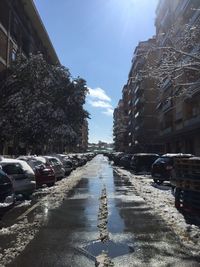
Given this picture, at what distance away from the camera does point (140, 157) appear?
38562mm

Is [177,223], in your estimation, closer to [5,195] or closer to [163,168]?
[5,195]

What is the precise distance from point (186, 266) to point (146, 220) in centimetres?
477

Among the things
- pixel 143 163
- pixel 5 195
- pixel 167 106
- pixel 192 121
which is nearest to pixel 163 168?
pixel 143 163

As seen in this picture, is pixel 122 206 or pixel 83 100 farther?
pixel 83 100

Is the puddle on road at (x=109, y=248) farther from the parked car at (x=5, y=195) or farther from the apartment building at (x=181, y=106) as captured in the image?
the apartment building at (x=181, y=106)

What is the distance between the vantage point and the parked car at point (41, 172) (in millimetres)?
20719

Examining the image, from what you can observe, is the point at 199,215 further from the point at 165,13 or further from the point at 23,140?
the point at 165,13

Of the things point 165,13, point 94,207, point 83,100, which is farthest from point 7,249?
point 165,13

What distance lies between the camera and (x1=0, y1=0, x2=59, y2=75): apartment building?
43500 millimetres

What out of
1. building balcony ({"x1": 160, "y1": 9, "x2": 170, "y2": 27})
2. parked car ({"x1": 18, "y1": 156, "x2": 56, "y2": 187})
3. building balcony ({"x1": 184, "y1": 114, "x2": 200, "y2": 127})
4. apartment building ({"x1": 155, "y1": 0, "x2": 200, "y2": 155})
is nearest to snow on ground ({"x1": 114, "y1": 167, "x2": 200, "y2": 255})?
parked car ({"x1": 18, "y1": 156, "x2": 56, "y2": 187})

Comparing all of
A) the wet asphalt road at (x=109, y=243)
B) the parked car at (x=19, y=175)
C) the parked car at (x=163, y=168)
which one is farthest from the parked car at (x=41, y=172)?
the wet asphalt road at (x=109, y=243)

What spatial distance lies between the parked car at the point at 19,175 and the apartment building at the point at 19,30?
20.4 meters

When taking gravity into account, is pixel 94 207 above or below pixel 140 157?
below

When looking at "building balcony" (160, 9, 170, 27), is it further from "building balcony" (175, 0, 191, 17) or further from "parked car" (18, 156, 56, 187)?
"parked car" (18, 156, 56, 187)
